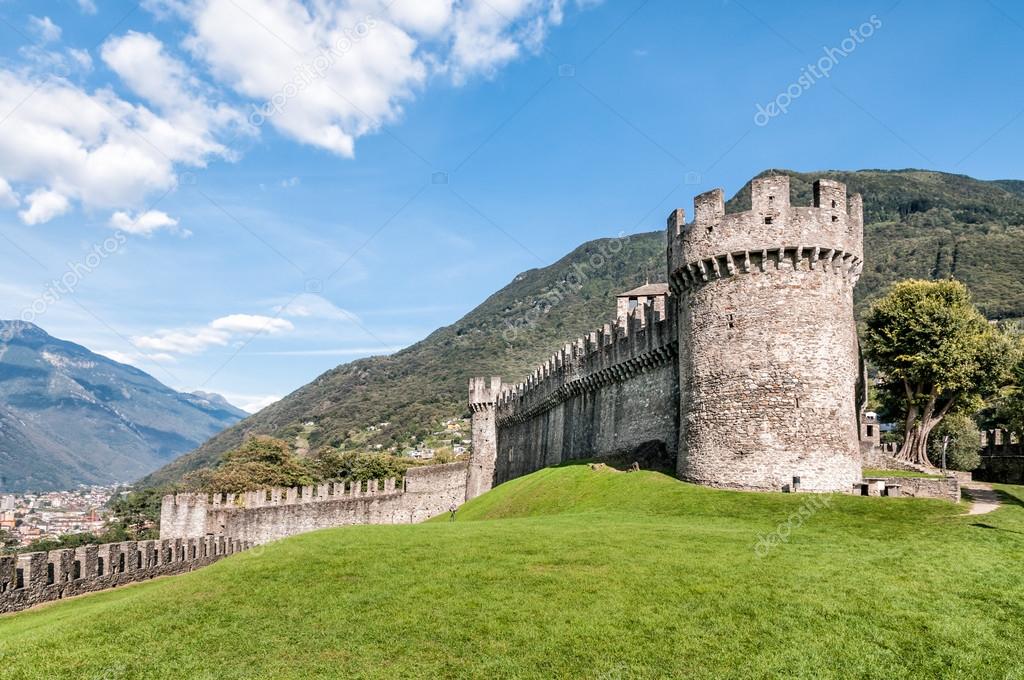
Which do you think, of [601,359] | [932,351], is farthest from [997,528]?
[601,359]

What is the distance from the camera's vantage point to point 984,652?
12.0 meters

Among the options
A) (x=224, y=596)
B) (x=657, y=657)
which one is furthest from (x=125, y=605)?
(x=657, y=657)

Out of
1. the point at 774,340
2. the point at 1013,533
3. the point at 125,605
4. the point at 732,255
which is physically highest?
the point at 732,255

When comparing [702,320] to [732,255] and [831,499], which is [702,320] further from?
[831,499]

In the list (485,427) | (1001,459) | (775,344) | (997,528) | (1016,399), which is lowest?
(997,528)

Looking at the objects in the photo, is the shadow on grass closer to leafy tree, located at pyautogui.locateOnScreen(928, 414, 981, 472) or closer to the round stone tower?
the round stone tower

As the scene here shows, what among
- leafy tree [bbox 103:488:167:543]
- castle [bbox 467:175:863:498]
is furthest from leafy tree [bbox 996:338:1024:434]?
leafy tree [bbox 103:488:167:543]

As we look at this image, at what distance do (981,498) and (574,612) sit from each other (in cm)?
2187

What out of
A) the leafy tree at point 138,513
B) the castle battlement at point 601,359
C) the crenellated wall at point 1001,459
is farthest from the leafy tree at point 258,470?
the crenellated wall at point 1001,459

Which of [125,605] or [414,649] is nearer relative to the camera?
[414,649]

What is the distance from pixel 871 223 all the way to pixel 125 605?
8180 inches

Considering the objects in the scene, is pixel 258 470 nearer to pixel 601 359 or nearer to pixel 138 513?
pixel 138 513

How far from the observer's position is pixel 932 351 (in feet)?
142

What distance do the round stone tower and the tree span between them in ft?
56.9
